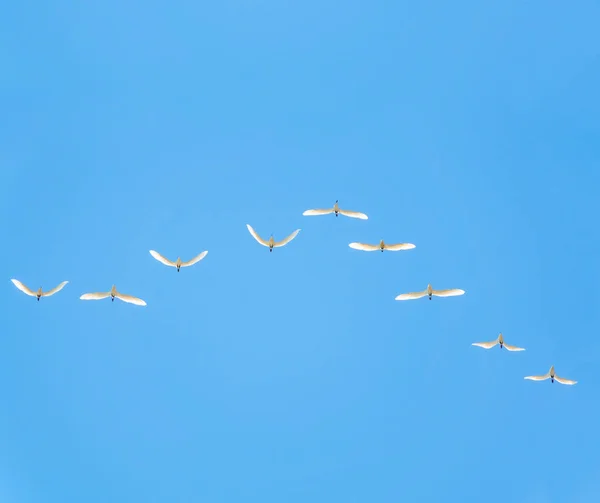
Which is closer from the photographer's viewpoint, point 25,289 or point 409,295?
point 25,289

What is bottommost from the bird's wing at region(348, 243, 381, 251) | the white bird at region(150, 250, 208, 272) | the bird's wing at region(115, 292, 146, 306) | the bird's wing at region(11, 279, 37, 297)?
the bird's wing at region(11, 279, 37, 297)

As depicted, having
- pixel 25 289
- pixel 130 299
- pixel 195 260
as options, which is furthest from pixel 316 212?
pixel 25 289

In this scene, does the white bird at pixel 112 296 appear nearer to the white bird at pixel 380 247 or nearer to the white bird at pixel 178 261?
the white bird at pixel 178 261

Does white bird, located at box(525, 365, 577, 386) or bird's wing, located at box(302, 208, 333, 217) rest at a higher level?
bird's wing, located at box(302, 208, 333, 217)

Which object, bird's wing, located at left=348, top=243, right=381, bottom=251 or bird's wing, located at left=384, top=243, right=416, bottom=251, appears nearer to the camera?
bird's wing, located at left=384, top=243, right=416, bottom=251

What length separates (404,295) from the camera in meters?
87.1

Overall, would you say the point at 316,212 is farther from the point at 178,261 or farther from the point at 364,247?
the point at 178,261

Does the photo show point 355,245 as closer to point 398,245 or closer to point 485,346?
point 398,245

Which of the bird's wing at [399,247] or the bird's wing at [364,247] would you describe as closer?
the bird's wing at [399,247]

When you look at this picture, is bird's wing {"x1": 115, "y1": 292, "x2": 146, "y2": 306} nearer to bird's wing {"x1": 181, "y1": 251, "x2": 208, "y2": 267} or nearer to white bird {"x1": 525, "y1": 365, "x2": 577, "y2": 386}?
bird's wing {"x1": 181, "y1": 251, "x2": 208, "y2": 267}

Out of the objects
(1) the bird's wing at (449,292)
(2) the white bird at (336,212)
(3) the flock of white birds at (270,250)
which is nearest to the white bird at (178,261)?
(3) the flock of white birds at (270,250)

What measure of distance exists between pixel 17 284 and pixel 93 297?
6785 mm

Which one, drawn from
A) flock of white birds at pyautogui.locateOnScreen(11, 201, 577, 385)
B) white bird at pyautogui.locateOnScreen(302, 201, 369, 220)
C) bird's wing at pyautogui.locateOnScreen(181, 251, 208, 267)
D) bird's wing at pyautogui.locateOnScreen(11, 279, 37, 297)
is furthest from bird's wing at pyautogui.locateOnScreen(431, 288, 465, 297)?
bird's wing at pyautogui.locateOnScreen(11, 279, 37, 297)

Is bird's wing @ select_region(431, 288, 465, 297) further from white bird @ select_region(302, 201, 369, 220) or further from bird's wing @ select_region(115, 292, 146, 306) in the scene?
bird's wing @ select_region(115, 292, 146, 306)
